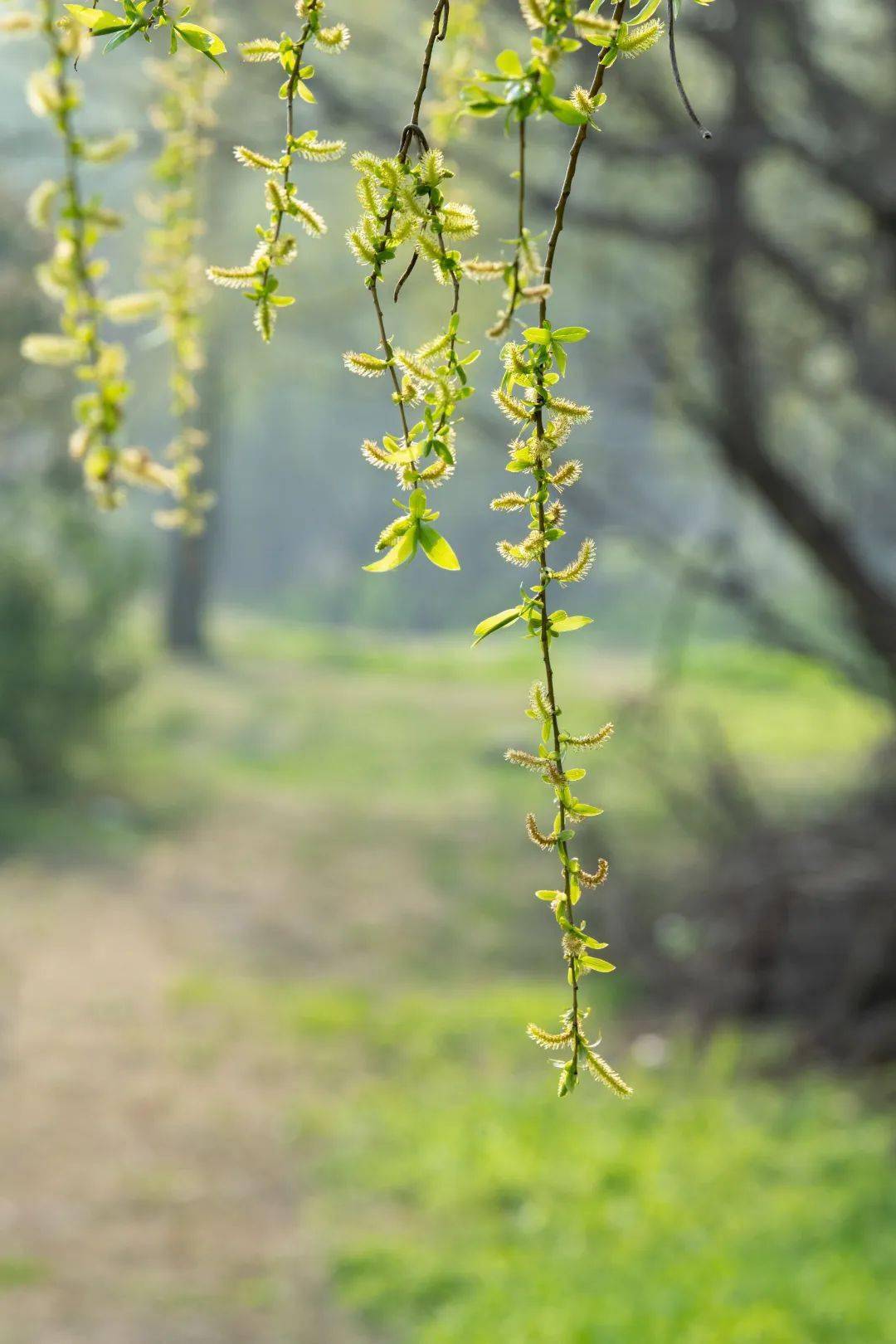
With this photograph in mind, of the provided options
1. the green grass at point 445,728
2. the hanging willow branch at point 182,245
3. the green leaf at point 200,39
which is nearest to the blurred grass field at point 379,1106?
the green grass at point 445,728

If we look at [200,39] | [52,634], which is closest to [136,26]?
[200,39]

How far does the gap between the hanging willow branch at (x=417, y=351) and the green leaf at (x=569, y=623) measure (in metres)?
0.08

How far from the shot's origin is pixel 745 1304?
4082mm

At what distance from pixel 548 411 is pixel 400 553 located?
0.41ft

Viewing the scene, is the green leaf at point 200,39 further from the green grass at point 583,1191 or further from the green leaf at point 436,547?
the green grass at point 583,1191

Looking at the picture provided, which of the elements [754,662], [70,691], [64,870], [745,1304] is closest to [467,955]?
[64,870]

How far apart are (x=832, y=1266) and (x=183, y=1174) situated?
2472 mm

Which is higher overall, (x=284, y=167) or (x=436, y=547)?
Answer: (x=284, y=167)

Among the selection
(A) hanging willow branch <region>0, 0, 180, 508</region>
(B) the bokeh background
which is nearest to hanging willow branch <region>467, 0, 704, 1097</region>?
(A) hanging willow branch <region>0, 0, 180, 508</region>

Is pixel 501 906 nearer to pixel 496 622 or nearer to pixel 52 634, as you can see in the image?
pixel 52 634

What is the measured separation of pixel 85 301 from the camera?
145cm

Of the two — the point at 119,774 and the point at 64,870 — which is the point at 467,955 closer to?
the point at 64,870

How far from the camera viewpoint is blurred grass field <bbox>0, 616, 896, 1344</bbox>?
4434 mm

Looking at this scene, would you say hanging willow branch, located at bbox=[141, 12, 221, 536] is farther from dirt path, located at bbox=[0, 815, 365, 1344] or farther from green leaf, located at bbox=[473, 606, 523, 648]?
dirt path, located at bbox=[0, 815, 365, 1344]
